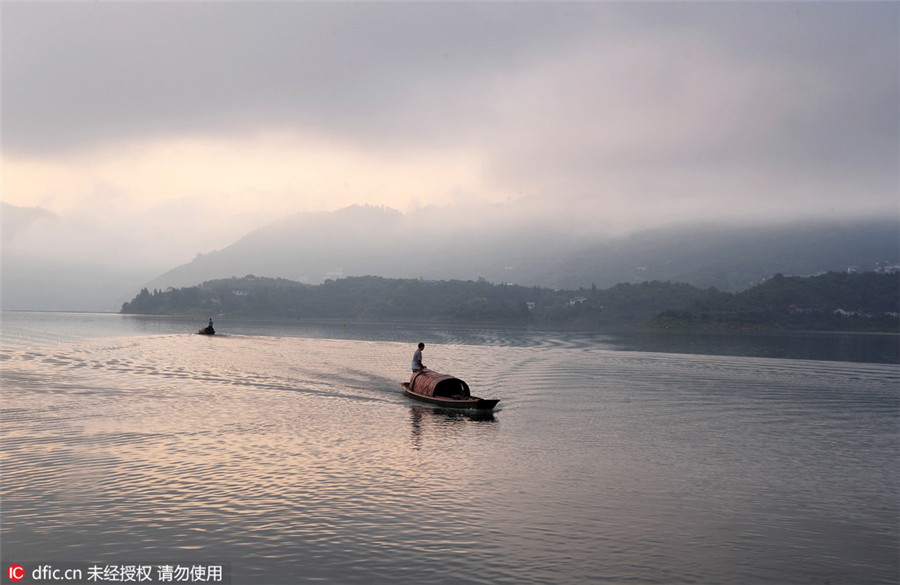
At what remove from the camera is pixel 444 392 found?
45.3 meters

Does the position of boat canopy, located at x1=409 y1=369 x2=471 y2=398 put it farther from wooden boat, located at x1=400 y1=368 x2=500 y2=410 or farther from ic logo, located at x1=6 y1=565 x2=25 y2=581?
ic logo, located at x1=6 y1=565 x2=25 y2=581

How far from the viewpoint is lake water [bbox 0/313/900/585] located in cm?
1694

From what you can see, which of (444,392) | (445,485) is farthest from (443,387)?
(445,485)

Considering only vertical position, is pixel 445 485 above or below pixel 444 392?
below

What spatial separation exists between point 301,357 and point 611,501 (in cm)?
6675

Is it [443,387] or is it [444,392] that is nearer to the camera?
[443,387]

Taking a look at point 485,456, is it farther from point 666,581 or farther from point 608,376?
point 608,376

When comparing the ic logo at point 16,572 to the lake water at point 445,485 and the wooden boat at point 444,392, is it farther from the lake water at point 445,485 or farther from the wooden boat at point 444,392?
the wooden boat at point 444,392

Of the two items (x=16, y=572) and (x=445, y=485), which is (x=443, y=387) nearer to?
(x=445, y=485)

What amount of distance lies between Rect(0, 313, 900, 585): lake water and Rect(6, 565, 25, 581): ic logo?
1.50ft

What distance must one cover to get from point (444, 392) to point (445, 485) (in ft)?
69.2

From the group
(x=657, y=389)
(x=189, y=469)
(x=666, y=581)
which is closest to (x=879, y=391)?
(x=657, y=389)

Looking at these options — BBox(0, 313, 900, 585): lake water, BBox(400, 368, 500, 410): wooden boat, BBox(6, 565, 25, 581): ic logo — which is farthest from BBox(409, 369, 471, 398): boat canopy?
BBox(6, 565, 25, 581): ic logo

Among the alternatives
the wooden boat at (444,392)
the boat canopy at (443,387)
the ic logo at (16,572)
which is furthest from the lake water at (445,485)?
the boat canopy at (443,387)
